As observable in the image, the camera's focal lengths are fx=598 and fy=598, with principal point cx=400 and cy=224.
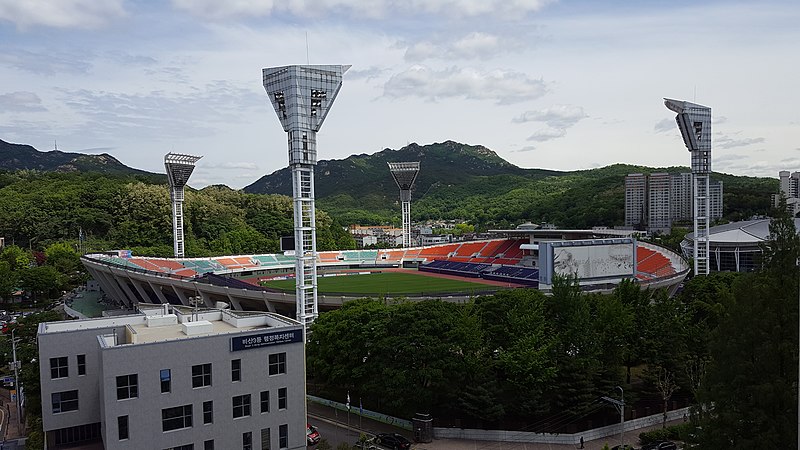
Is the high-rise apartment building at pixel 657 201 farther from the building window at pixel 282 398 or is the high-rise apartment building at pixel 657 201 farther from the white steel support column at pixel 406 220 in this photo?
the building window at pixel 282 398

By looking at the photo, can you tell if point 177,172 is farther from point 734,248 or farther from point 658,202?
point 658,202

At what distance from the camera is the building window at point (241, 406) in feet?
74.8

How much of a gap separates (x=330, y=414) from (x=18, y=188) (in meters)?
108

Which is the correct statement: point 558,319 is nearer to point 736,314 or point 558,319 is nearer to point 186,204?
point 736,314

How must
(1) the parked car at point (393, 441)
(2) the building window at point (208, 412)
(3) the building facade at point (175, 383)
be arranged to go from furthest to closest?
1. (1) the parked car at point (393, 441)
2. (2) the building window at point (208, 412)
3. (3) the building facade at point (175, 383)

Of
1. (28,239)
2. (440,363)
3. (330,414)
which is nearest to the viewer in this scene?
(440,363)

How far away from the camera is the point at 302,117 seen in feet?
139

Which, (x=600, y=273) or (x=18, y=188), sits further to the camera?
(x=18, y=188)

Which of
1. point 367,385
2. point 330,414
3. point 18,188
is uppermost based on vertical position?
point 18,188

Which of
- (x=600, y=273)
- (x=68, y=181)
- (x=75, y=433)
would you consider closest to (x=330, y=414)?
(x=75, y=433)

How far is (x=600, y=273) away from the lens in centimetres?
5588

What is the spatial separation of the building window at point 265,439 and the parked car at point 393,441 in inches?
269

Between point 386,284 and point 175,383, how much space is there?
181ft

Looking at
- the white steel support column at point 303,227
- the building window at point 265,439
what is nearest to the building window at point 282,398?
the building window at point 265,439
